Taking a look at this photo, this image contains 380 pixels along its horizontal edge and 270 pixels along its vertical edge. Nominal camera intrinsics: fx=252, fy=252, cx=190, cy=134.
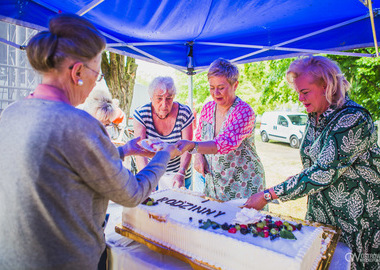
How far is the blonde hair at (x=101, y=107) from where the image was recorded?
3.00m

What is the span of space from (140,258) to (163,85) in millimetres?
1600

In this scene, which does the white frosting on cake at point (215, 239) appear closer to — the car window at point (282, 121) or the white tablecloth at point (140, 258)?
the white tablecloth at point (140, 258)

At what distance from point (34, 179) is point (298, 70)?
1.71 meters

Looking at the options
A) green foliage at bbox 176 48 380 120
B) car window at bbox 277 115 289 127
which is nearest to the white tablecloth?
green foliage at bbox 176 48 380 120

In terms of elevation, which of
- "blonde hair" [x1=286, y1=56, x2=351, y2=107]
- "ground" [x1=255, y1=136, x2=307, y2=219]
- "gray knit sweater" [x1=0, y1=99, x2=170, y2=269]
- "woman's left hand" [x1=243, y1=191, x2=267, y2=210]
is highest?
"blonde hair" [x1=286, y1=56, x2=351, y2=107]

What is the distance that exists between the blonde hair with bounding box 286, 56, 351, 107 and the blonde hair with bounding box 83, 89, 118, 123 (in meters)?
2.17

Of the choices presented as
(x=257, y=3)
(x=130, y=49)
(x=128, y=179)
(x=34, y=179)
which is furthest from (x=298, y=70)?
(x=130, y=49)

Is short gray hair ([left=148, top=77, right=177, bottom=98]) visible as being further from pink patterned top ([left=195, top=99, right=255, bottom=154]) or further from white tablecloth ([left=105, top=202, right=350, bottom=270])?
white tablecloth ([left=105, top=202, right=350, bottom=270])

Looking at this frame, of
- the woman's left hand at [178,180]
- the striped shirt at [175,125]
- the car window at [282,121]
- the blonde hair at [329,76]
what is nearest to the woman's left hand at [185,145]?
the woman's left hand at [178,180]

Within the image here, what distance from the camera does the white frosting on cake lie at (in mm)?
1183

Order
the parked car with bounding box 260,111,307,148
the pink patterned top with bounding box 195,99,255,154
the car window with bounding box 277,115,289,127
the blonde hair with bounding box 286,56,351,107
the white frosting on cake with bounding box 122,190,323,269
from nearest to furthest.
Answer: the white frosting on cake with bounding box 122,190,323,269
the blonde hair with bounding box 286,56,351,107
the pink patterned top with bounding box 195,99,255,154
the parked car with bounding box 260,111,307,148
the car window with bounding box 277,115,289,127

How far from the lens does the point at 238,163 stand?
2320 millimetres

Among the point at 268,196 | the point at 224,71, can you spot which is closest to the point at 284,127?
the point at 224,71

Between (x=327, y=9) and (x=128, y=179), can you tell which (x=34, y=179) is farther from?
(x=327, y=9)
